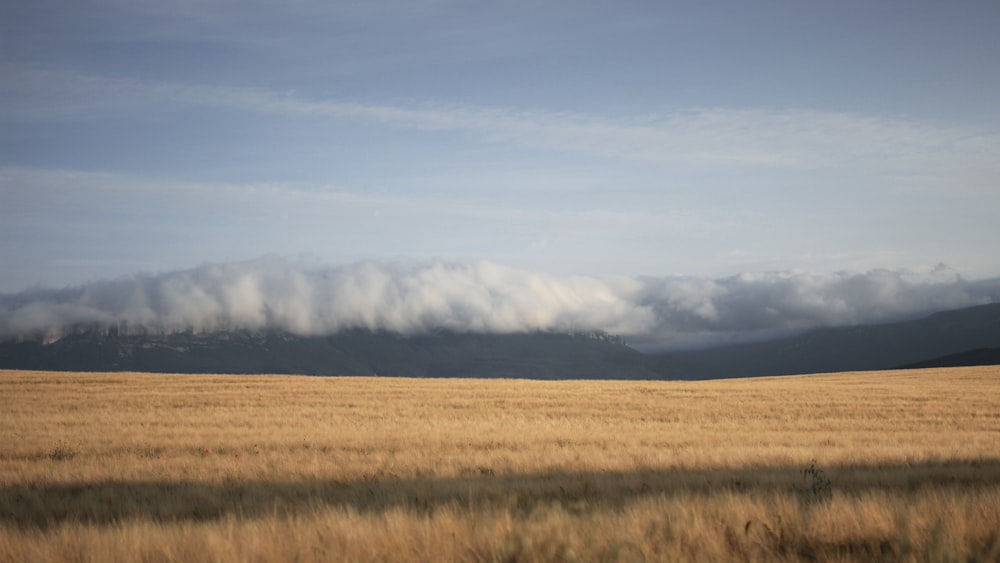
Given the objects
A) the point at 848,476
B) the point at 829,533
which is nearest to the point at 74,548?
the point at 829,533

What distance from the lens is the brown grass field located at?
521cm

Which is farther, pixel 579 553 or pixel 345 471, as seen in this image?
pixel 345 471

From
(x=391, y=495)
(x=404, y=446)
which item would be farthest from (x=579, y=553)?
(x=404, y=446)

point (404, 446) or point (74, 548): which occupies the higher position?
point (74, 548)

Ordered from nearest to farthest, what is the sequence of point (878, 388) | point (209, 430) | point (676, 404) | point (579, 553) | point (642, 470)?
1. point (579, 553)
2. point (642, 470)
3. point (209, 430)
4. point (676, 404)
5. point (878, 388)

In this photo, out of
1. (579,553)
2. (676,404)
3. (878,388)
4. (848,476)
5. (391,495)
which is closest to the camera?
(579,553)

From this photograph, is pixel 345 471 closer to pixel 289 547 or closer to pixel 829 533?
pixel 289 547

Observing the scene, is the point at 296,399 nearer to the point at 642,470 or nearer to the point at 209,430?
the point at 209,430

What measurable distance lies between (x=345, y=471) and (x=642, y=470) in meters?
6.10

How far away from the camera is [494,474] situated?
13828 mm

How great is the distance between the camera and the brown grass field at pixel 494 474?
5.21 metres

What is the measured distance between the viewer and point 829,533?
18.1ft

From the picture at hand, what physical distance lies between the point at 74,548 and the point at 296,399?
1326 inches

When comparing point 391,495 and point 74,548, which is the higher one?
point 74,548
